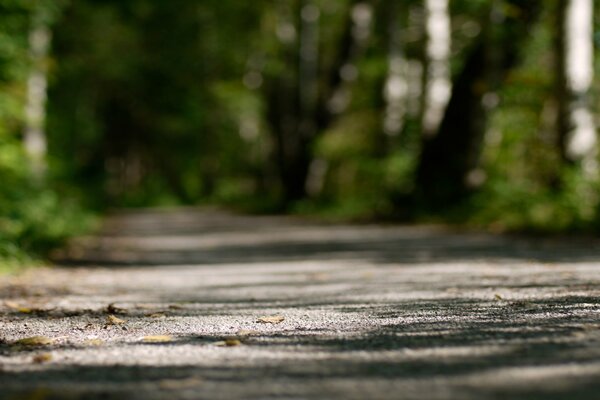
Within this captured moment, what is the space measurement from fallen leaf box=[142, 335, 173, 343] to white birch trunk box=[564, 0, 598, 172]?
32.9ft

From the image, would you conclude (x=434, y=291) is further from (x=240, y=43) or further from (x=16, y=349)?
(x=240, y=43)

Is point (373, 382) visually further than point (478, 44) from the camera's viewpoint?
No

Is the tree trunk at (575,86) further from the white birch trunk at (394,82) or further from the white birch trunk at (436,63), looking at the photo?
the white birch trunk at (394,82)

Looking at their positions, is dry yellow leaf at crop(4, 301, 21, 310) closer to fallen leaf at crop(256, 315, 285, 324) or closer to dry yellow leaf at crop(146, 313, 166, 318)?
dry yellow leaf at crop(146, 313, 166, 318)

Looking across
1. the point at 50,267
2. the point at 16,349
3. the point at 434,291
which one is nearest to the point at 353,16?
the point at 50,267

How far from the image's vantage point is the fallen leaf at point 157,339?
4191 millimetres

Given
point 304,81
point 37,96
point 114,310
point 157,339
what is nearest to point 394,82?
point 304,81

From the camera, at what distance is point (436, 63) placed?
19078 millimetres

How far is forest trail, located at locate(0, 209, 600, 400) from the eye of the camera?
10.2ft

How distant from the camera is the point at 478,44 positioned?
18.0 metres

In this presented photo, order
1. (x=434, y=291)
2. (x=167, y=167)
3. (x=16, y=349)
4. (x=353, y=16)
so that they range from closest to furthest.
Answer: (x=16, y=349), (x=434, y=291), (x=353, y=16), (x=167, y=167)

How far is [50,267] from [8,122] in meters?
6.32

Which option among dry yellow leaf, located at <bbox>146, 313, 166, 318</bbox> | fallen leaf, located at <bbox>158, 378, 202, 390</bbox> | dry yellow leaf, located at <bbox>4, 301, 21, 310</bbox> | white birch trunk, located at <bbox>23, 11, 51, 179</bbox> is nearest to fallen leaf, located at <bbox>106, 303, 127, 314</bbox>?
dry yellow leaf, located at <bbox>146, 313, 166, 318</bbox>

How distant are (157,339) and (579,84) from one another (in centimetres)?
1049
